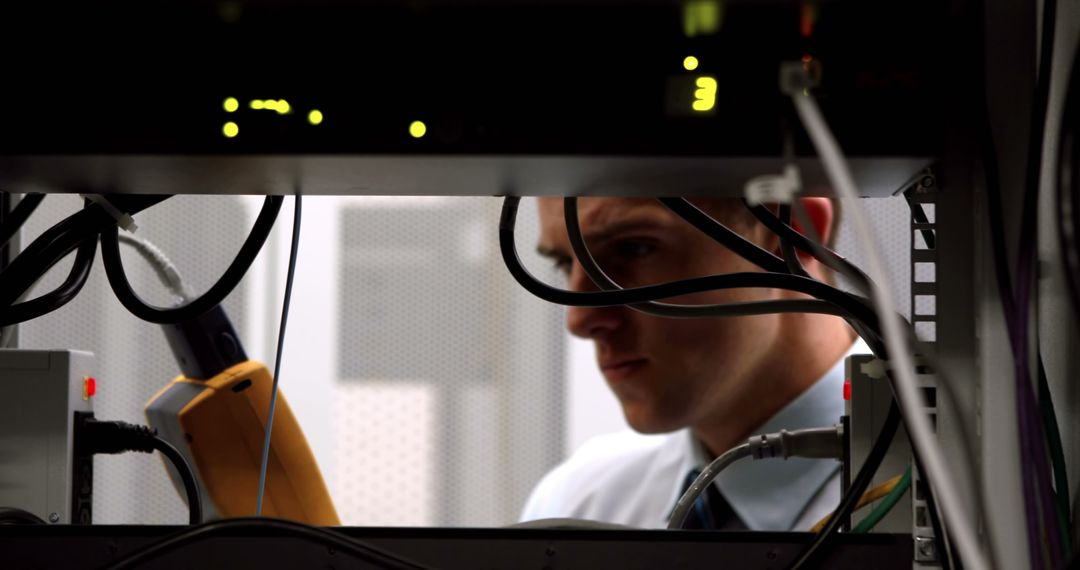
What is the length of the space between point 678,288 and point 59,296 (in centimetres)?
31

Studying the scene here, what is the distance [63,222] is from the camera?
0.42m

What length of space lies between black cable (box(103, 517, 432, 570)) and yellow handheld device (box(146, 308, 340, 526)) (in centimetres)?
19

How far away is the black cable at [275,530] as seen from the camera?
1.05 feet

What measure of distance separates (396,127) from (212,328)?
32 cm

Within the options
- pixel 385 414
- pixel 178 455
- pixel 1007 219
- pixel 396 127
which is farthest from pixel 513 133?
pixel 385 414

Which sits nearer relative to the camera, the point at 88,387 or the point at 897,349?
the point at 897,349

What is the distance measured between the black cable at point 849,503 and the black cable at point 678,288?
0.15 feet

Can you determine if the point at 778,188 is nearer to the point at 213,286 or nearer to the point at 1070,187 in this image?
the point at 1070,187

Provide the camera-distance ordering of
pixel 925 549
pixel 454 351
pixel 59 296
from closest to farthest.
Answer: pixel 925 549
pixel 59 296
pixel 454 351

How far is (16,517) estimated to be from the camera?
1.33ft

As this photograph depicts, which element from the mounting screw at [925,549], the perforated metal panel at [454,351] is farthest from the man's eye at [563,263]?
the mounting screw at [925,549]

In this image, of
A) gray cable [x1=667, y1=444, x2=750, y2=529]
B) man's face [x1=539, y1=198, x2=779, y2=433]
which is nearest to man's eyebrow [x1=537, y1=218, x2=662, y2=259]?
man's face [x1=539, y1=198, x2=779, y2=433]

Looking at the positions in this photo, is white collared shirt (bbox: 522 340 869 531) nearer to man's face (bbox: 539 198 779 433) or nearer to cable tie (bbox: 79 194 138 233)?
man's face (bbox: 539 198 779 433)

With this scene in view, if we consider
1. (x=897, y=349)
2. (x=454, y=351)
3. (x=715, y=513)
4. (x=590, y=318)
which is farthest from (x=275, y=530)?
(x=454, y=351)
